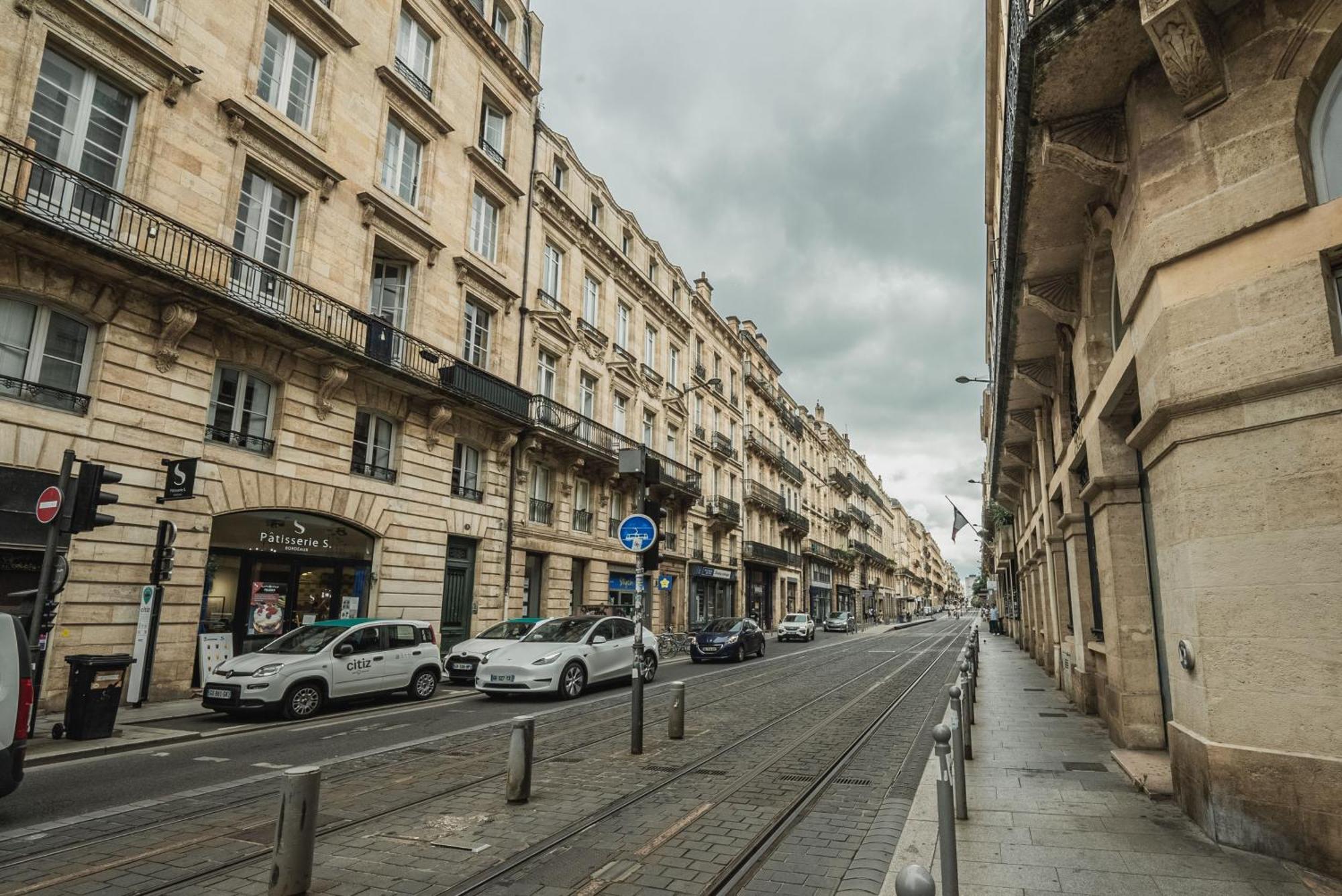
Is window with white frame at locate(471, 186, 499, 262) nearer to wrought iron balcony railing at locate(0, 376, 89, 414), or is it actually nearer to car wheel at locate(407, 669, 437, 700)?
wrought iron balcony railing at locate(0, 376, 89, 414)

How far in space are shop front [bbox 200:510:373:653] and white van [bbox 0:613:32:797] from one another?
26.9 ft

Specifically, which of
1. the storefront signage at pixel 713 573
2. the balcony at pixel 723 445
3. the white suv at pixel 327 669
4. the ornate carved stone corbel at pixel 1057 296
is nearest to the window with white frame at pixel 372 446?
the white suv at pixel 327 669

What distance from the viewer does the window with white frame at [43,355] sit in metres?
10.8

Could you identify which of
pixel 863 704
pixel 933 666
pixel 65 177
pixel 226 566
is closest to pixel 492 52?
pixel 65 177

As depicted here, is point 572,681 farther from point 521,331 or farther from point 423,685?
point 521,331

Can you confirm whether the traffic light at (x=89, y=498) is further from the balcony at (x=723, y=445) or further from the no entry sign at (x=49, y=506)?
the balcony at (x=723, y=445)

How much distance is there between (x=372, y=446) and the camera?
676 inches

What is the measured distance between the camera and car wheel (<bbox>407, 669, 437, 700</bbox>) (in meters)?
13.2

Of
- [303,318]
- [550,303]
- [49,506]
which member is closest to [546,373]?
[550,303]

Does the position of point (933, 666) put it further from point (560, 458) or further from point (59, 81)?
point (59, 81)

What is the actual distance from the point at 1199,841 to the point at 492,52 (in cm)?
2472

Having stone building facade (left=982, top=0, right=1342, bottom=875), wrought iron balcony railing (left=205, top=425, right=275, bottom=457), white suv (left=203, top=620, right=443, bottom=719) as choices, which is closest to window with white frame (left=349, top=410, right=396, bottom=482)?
wrought iron balcony railing (left=205, top=425, right=275, bottom=457)

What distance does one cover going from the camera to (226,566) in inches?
546

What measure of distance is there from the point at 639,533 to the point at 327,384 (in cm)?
944
